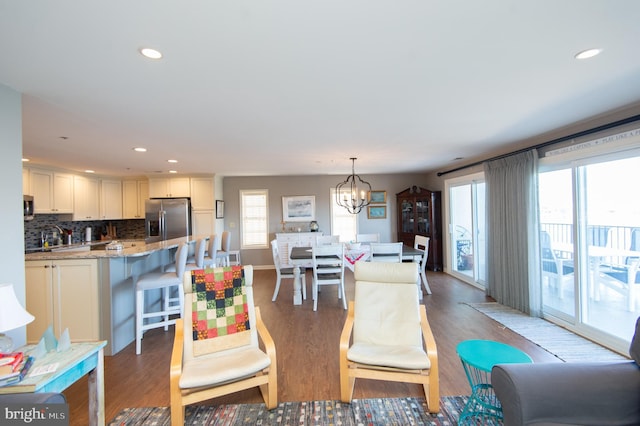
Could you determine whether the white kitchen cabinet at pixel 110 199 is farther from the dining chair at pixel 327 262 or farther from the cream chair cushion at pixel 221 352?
the cream chair cushion at pixel 221 352

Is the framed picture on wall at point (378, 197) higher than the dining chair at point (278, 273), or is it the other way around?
the framed picture on wall at point (378, 197)

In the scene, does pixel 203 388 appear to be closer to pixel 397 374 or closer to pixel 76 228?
pixel 397 374

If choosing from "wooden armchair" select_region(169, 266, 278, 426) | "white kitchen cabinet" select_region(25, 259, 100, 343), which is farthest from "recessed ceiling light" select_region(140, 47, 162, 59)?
"white kitchen cabinet" select_region(25, 259, 100, 343)

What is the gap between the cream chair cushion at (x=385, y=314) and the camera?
218 centimetres

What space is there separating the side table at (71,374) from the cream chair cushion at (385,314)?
1.63m

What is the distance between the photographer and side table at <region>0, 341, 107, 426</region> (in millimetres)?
1458

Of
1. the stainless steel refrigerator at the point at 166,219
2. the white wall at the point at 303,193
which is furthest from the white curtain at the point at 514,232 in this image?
the stainless steel refrigerator at the point at 166,219

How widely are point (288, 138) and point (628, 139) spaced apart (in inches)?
131

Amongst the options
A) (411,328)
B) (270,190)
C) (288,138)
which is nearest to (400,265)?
(411,328)

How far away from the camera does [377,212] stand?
23.9 ft

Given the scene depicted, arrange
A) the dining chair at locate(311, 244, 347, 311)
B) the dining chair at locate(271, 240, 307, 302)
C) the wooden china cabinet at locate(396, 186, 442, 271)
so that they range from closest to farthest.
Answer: the dining chair at locate(311, 244, 347, 311), the dining chair at locate(271, 240, 307, 302), the wooden china cabinet at locate(396, 186, 442, 271)

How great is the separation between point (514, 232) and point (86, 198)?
7.61 meters

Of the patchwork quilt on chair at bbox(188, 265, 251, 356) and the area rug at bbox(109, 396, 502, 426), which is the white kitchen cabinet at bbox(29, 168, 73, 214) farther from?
the area rug at bbox(109, 396, 502, 426)

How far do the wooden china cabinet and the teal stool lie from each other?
4.69 meters
